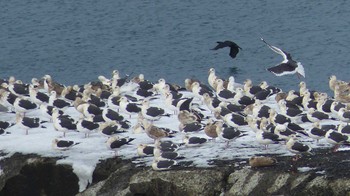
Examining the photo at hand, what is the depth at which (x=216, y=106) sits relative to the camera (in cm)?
3594

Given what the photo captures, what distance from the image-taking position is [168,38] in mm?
73625

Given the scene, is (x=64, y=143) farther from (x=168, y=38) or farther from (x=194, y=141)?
(x=168, y=38)

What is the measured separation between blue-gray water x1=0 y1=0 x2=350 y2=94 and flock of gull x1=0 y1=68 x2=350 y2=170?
2167 centimetres

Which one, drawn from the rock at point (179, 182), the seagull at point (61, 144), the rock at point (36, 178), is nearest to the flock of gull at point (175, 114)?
the seagull at point (61, 144)

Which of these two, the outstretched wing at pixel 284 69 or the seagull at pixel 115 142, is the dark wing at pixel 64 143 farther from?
the outstretched wing at pixel 284 69

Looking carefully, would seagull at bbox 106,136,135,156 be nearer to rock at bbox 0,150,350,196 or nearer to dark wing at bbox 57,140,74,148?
rock at bbox 0,150,350,196

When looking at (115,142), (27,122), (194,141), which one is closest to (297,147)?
(194,141)

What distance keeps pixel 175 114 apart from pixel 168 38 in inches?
1466

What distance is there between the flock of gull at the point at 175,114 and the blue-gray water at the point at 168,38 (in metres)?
21.7

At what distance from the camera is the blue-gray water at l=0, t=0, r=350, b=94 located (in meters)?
66.1

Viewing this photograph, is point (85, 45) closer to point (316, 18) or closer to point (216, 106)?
point (316, 18)

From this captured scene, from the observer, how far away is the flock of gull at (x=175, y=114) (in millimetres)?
31406

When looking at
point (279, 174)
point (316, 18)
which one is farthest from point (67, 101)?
point (316, 18)

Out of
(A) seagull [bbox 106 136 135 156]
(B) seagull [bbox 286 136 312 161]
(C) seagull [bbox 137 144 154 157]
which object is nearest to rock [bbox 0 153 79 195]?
(A) seagull [bbox 106 136 135 156]
